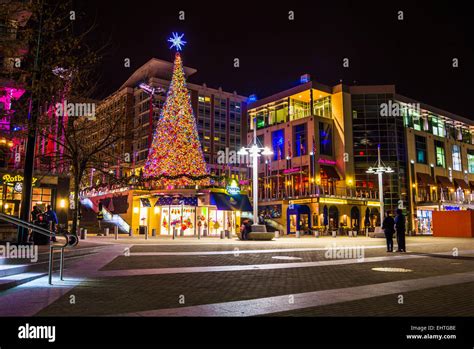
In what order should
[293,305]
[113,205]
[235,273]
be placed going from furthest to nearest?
A: [113,205] < [235,273] < [293,305]

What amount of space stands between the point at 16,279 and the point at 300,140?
49.0m

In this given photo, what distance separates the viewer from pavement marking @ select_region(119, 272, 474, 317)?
18.7ft

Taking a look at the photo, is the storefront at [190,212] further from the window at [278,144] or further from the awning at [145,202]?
the window at [278,144]

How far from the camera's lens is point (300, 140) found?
180 feet

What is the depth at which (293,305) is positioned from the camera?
247 inches

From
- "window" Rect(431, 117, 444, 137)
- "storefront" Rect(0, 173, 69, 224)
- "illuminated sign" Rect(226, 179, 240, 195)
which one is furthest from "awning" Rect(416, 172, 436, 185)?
"storefront" Rect(0, 173, 69, 224)

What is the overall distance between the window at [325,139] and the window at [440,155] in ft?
66.7

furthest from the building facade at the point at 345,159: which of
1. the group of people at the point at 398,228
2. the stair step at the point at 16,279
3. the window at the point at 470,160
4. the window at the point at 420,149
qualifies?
the stair step at the point at 16,279

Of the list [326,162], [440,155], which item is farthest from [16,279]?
[440,155]

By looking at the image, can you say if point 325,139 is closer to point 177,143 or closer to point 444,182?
point 444,182
